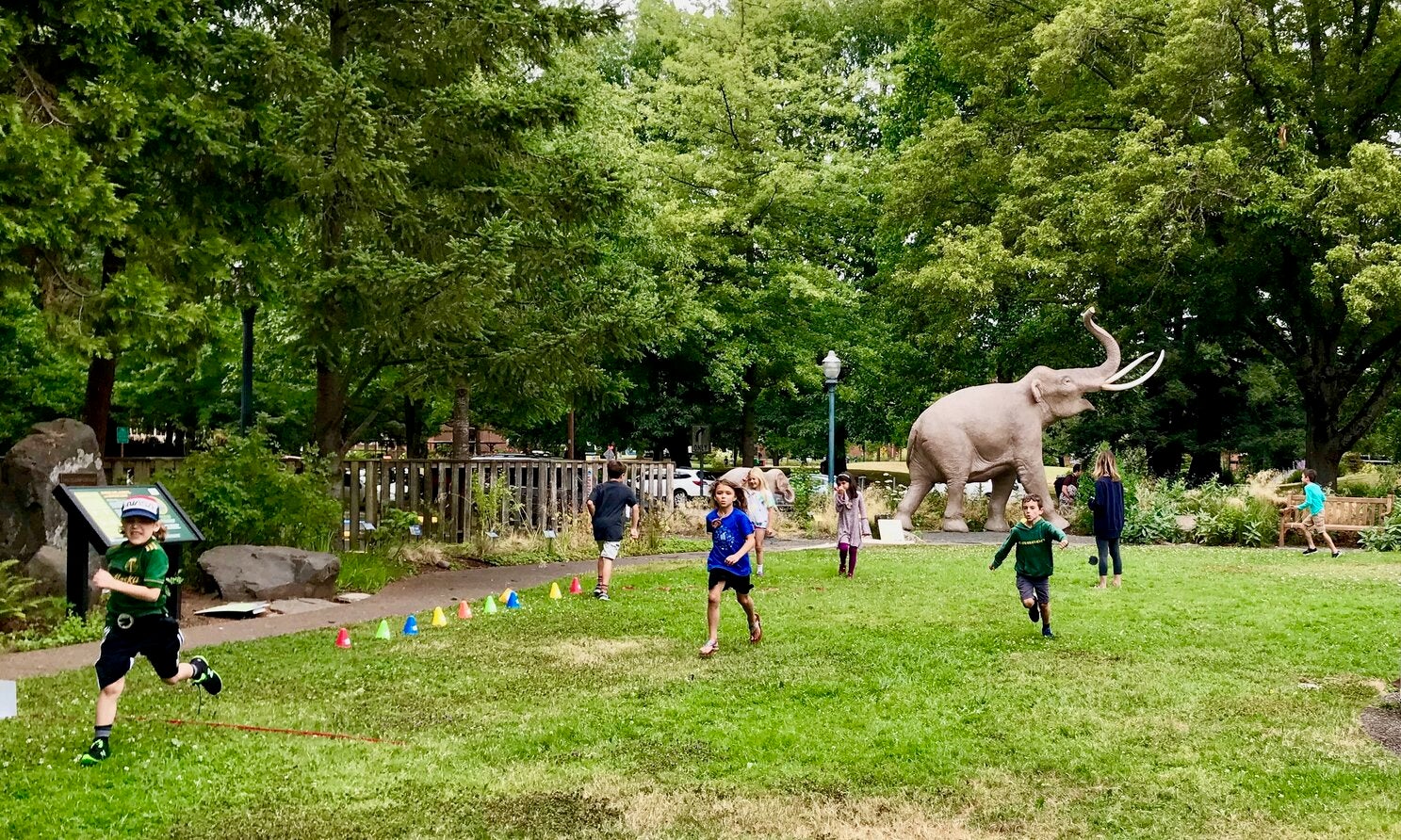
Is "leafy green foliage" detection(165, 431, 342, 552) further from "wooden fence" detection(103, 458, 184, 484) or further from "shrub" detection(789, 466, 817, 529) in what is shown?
"shrub" detection(789, 466, 817, 529)

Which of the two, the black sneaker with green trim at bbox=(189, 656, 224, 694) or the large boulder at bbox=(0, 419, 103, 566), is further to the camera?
the large boulder at bbox=(0, 419, 103, 566)

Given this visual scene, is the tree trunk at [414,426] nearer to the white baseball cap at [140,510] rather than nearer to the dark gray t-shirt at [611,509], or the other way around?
the dark gray t-shirt at [611,509]

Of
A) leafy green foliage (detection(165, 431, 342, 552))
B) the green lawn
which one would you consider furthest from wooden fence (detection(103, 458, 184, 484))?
the green lawn

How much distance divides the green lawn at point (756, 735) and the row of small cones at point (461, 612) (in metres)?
0.21

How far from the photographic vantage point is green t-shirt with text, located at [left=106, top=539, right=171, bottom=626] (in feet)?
21.1

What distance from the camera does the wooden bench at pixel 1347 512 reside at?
20625 millimetres

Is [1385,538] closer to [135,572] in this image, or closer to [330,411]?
[330,411]

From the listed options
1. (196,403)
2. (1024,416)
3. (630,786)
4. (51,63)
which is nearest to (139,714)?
(630,786)

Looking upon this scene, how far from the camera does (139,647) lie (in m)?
6.51

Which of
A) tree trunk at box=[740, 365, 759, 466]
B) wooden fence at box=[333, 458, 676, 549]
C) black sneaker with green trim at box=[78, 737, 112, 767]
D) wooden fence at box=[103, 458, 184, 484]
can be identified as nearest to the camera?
black sneaker with green trim at box=[78, 737, 112, 767]

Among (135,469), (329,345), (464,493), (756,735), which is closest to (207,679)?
(756,735)

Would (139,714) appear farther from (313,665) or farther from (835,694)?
(835,694)

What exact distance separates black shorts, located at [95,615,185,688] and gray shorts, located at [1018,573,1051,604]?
274 inches

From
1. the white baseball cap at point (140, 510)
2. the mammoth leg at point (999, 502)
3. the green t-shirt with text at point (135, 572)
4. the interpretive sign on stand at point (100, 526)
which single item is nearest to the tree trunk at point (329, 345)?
the interpretive sign on stand at point (100, 526)
